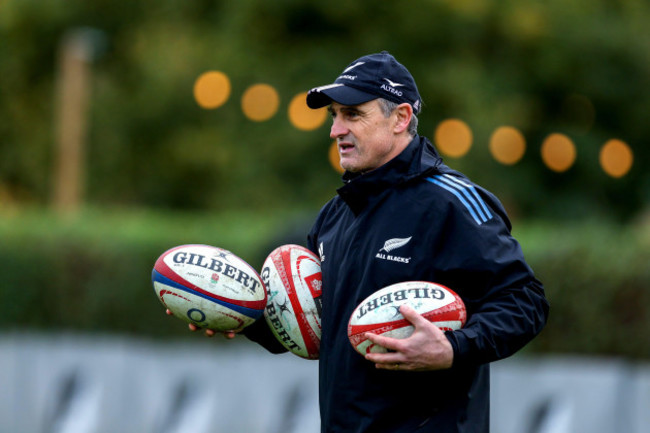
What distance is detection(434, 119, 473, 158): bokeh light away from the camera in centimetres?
1778

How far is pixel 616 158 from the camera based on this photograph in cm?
1839

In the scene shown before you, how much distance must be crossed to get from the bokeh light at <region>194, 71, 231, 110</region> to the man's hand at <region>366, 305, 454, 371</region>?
16.2m

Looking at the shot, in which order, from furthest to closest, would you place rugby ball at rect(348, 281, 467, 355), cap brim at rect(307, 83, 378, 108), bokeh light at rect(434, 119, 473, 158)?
bokeh light at rect(434, 119, 473, 158) → cap brim at rect(307, 83, 378, 108) → rugby ball at rect(348, 281, 467, 355)

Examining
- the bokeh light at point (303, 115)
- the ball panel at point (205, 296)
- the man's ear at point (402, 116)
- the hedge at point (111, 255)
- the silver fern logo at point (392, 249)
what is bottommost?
the hedge at point (111, 255)

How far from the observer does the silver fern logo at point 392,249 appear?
405cm

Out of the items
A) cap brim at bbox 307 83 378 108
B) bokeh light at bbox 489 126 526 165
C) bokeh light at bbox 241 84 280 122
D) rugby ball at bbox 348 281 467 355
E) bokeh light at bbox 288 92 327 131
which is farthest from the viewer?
bokeh light at bbox 241 84 280 122

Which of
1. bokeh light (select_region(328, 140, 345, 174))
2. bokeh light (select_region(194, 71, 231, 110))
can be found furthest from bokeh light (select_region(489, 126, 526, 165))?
bokeh light (select_region(194, 71, 231, 110))

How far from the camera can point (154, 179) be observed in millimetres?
24266

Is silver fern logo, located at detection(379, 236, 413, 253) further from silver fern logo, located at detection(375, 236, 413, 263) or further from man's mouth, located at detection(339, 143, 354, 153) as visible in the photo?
man's mouth, located at detection(339, 143, 354, 153)

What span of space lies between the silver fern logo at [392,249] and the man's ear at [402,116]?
0.49 metres

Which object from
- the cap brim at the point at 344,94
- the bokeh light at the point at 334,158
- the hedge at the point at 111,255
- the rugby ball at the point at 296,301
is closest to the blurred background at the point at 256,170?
the hedge at the point at 111,255

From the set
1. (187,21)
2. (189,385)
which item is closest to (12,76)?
(187,21)

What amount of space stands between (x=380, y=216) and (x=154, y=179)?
2057cm

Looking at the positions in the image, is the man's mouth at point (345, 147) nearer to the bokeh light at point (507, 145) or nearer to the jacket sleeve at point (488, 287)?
the jacket sleeve at point (488, 287)
